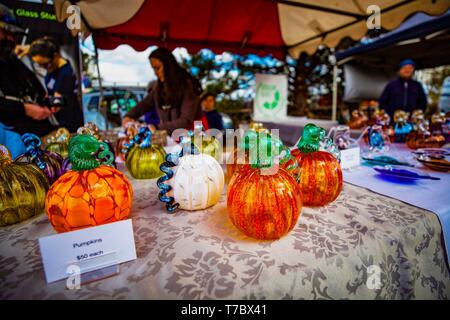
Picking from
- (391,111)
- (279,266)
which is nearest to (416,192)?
(279,266)

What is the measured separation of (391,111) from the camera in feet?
10.1

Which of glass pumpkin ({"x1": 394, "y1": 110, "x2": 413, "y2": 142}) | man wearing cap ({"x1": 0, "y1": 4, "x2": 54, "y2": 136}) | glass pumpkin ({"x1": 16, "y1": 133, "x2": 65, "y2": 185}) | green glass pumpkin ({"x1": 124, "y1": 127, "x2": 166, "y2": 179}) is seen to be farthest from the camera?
man wearing cap ({"x1": 0, "y1": 4, "x2": 54, "y2": 136})

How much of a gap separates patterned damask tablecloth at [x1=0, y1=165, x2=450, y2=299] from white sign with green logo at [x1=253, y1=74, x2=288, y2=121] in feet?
9.60

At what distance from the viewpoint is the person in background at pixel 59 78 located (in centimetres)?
259

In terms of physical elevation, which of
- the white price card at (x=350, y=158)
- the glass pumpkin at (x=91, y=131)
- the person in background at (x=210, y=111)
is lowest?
the white price card at (x=350, y=158)

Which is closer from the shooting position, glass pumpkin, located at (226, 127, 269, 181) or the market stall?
the market stall

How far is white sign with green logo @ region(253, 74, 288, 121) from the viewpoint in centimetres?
344

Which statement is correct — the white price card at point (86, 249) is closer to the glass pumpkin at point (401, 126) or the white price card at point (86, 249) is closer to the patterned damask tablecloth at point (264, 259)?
the patterned damask tablecloth at point (264, 259)

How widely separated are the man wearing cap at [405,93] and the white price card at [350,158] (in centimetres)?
252

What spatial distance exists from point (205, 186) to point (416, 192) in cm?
74

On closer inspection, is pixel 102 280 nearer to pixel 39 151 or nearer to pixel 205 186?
pixel 205 186

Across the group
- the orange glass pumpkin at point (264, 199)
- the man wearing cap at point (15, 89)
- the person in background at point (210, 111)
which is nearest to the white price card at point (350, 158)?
the orange glass pumpkin at point (264, 199)

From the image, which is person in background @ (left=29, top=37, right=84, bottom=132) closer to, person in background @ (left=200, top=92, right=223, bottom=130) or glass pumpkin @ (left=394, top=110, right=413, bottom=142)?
person in background @ (left=200, top=92, right=223, bottom=130)

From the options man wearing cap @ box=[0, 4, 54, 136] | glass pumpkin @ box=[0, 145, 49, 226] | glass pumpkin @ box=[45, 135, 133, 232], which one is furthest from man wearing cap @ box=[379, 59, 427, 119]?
man wearing cap @ box=[0, 4, 54, 136]
